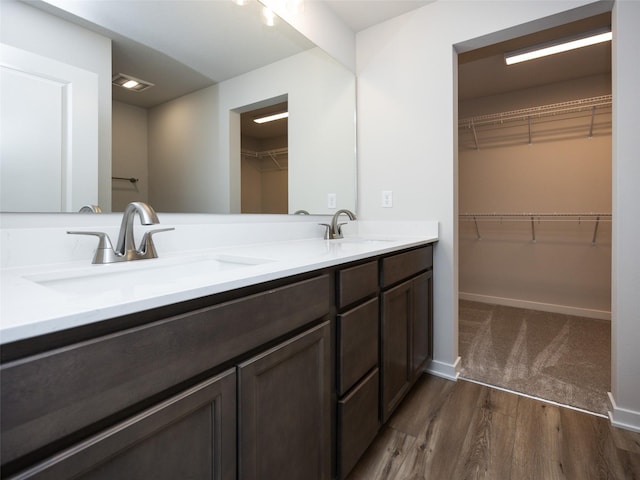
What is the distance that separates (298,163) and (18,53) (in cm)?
130

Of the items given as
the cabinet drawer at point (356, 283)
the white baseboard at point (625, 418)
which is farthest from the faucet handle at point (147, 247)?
the white baseboard at point (625, 418)

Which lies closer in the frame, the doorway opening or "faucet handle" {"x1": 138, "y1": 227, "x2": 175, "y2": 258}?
"faucet handle" {"x1": 138, "y1": 227, "x2": 175, "y2": 258}

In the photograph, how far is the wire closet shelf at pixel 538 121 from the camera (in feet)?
9.79

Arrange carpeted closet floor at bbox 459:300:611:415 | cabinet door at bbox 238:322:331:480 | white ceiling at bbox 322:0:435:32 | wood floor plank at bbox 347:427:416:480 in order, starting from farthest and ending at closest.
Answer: white ceiling at bbox 322:0:435:32 → carpeted closet floor at bbox 459:300:611:415 → wood floor plank at bbox 347:427:416:480 → cabinet door at bbox 238:322:331:480

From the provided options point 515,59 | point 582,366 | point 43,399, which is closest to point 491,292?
point 582,366

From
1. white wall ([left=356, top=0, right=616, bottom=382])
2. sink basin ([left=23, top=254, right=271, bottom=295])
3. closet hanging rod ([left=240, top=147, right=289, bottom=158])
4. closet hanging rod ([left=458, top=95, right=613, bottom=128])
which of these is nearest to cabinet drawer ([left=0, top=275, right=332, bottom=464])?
sink basin ([left=23, top=254, right=271, bottom=295])

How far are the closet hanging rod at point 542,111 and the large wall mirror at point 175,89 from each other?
7.39 ft

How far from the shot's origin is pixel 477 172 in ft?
12.1

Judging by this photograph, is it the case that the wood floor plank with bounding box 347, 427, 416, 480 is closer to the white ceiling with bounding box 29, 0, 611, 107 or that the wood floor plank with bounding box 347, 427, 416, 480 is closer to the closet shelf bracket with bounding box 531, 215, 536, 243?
the white ceiling with bounding box 29, 0, 611, 107

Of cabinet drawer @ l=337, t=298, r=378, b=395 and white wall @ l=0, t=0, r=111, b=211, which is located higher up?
white wall @ l=0, t=0, r=111, b=211

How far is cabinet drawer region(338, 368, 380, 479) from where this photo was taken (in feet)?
3.55

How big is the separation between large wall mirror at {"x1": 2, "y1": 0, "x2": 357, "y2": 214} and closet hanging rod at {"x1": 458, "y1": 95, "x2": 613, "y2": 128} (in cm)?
225

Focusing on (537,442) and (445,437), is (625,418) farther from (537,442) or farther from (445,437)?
(445,437)

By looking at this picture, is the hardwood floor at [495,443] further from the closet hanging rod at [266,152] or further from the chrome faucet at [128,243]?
the closet hanging rod at [266,152]
